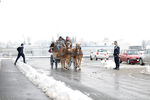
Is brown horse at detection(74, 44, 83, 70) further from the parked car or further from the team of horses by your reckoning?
the parked car

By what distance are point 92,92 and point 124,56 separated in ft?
62.8

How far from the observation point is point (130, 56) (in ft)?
88.4

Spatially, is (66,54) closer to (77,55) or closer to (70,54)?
(70,54)

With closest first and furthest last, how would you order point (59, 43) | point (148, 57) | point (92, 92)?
1. point (92, 92)
2. point (59, 43)
3. point (148, 57)

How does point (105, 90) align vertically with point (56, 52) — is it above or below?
below

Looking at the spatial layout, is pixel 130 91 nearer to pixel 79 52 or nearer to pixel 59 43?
pixel 79 52

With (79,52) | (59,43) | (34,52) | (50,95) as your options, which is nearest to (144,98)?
(50,95)

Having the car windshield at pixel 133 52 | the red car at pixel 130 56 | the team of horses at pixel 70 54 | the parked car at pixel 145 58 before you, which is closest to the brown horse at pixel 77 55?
the team of horses at pixel 70 54

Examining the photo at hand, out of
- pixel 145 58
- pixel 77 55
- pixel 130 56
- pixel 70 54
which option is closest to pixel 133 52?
pixel 130 56

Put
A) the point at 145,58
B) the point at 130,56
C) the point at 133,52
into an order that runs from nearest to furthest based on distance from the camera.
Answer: the point at 145,58
the point at 130,56
the point at 133,52

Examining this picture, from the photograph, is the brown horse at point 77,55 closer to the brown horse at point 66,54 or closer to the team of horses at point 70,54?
the team of horses at point 70,54

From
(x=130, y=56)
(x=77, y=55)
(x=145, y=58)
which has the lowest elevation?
(x=145, y=58)

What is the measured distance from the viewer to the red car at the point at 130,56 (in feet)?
87.1

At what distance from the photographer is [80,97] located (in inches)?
287
